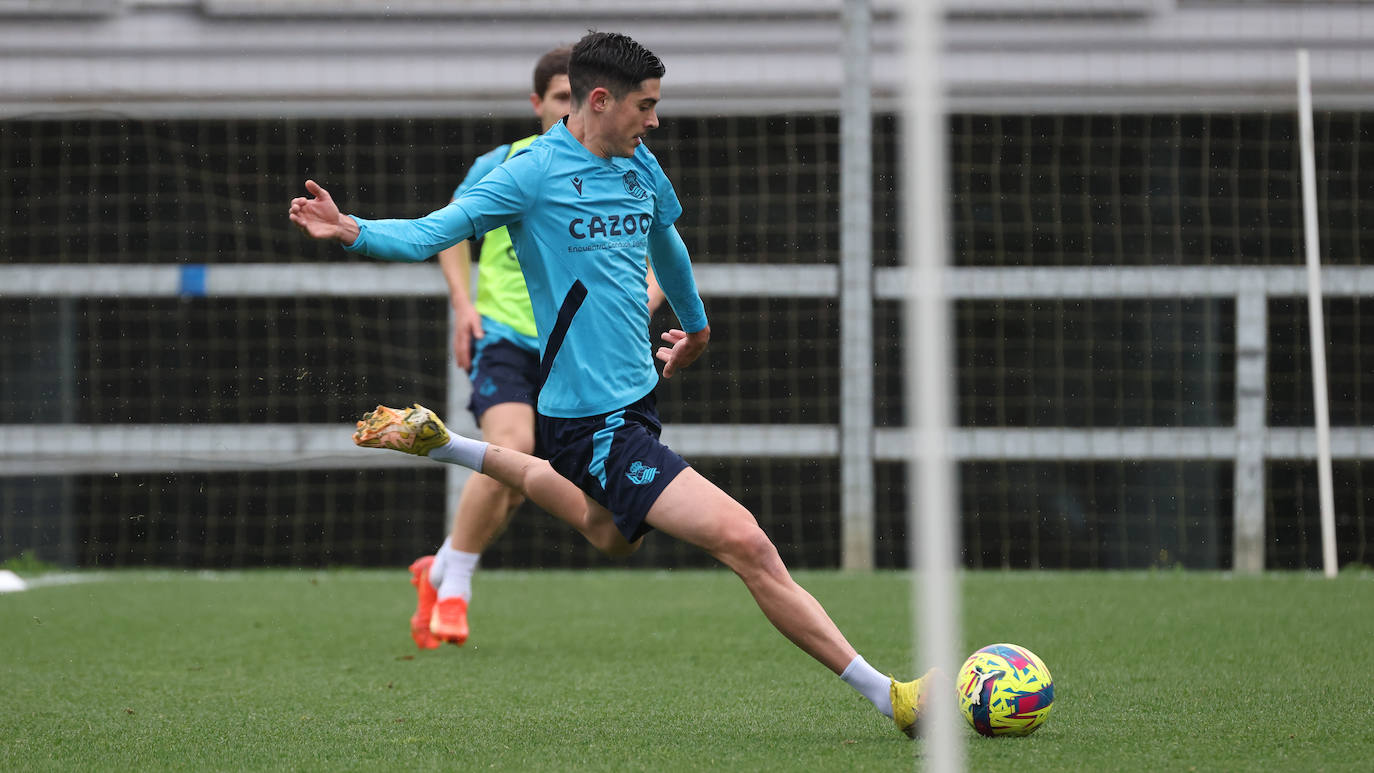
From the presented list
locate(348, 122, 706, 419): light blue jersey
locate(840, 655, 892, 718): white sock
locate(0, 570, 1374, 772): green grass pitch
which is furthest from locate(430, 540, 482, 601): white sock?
locate(840, 655, 892, 718): white sock

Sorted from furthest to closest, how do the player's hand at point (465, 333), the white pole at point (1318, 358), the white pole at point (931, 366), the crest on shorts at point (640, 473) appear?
the white pole at point (1318, 358)
the player's hand at point (465, 333)
the crest on shorts at point (640, 473)
the white pole at point (931, 366)

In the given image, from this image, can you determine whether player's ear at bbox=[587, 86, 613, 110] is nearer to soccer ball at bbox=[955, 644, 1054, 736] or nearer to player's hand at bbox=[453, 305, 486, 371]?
soccer ball at bbox=[955, 644, 1054, 736]

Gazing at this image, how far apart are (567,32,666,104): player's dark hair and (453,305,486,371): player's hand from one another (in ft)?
6.42

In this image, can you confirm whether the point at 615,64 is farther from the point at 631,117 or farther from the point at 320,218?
the point at 320,218

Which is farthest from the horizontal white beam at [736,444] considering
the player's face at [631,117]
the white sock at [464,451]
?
the player's face at [631,117]

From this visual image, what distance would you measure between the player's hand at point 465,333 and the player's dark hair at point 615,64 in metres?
1.96

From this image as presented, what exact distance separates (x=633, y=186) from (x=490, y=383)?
5.94 ft

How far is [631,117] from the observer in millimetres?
3771

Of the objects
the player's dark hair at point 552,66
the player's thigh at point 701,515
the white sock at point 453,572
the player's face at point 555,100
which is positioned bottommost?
the white sock at point 453,572

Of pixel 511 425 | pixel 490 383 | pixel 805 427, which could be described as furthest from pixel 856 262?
pixel 511 425

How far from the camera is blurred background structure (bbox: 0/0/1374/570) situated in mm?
9016

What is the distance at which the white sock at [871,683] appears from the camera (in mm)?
3564

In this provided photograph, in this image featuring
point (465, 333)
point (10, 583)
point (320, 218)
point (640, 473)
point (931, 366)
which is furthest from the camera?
point (10, 583)

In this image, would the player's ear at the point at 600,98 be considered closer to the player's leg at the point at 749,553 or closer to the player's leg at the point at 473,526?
the player's leg at the point at 749,553
